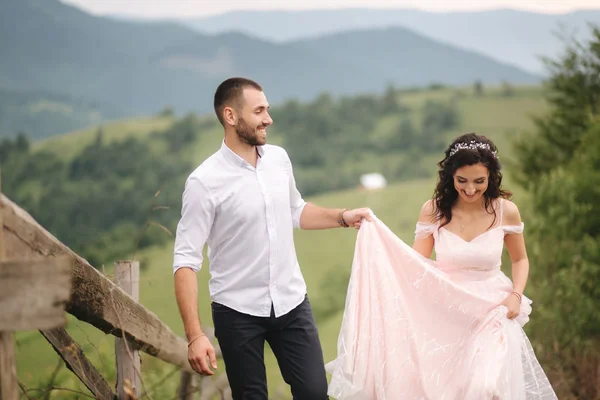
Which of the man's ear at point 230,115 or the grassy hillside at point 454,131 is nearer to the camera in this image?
the man's ear at point 230,115

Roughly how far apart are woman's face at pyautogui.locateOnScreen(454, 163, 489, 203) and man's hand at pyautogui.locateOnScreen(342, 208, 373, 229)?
19.3 inches

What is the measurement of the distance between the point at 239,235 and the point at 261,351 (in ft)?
1.77

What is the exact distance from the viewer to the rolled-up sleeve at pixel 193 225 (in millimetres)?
3324

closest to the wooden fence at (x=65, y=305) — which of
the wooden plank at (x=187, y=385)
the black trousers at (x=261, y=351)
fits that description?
the black trousers at (x=261, y=351)

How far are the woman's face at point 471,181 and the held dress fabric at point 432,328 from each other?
0.76ft

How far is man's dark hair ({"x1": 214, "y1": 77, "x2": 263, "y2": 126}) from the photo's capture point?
3.51 metres

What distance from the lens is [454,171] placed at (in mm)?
4066

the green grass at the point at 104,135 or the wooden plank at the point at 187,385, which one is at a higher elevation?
the green grass at the point at 104,135

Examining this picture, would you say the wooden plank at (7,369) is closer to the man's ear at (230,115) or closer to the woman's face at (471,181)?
the man's ear at (230,115)

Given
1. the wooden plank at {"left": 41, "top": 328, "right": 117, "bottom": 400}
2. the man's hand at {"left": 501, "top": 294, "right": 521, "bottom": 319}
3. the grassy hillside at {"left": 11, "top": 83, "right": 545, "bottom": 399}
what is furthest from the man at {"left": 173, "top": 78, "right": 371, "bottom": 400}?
the man's hand at {"left": 501, "top": 294, "right": 521, "bottom": 319}

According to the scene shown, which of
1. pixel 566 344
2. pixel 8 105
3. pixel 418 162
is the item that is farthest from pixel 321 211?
pixel 8 105

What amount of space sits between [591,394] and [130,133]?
104 metres

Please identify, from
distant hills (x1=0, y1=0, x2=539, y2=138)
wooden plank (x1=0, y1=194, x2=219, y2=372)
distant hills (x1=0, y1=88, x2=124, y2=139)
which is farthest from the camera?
distant hills (x1=0, y1=0, x2=539, y2=138)

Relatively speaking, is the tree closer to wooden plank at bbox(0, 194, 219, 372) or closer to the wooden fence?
wooden plank at bbox(0, 194, 219, 372)
